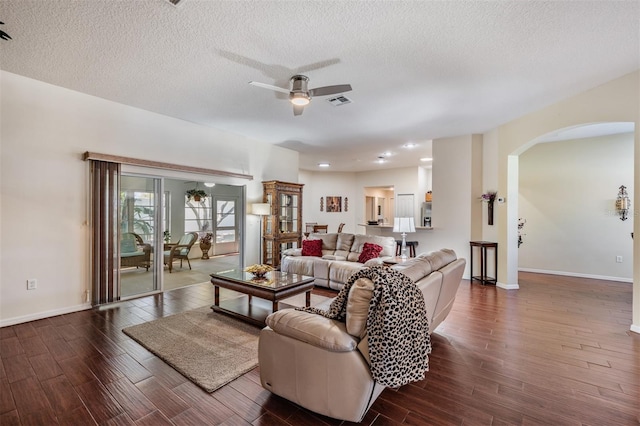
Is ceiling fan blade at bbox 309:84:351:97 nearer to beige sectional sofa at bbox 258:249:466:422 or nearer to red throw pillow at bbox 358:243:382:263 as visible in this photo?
beige sectional sofa at bbox 258:249:466:422

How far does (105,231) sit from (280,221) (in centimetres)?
333

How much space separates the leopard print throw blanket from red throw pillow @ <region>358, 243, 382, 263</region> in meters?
3.17

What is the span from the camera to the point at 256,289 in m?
→ 3.36

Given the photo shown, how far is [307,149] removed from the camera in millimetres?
7320

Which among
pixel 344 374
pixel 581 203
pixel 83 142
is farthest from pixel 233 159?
pixel 581 203

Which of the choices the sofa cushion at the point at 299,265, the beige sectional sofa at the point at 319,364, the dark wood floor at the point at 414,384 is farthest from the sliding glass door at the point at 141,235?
the beige sectional sofa at the point at 319,364

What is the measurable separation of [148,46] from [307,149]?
4713 mm

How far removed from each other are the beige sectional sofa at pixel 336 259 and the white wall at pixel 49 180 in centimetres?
308

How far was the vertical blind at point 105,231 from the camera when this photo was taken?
3.94m

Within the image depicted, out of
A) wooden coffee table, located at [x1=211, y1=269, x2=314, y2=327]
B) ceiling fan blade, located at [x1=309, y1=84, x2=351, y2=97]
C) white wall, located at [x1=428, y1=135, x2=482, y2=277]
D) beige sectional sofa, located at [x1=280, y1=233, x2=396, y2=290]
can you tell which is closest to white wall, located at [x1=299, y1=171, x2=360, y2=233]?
white wall, located at [x1=428, y1=135, x2=482, y2=277]

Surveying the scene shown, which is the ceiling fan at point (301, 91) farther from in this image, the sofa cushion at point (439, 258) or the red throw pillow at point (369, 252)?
the red throw pillow at point (369, 252)

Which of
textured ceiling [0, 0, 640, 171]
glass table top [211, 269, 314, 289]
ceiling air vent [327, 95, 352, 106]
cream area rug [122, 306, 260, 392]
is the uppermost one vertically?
textured ceiling [0, 0, 640, 171]

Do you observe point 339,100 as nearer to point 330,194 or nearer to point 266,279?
point 266,279

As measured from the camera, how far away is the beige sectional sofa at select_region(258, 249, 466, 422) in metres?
1.69
